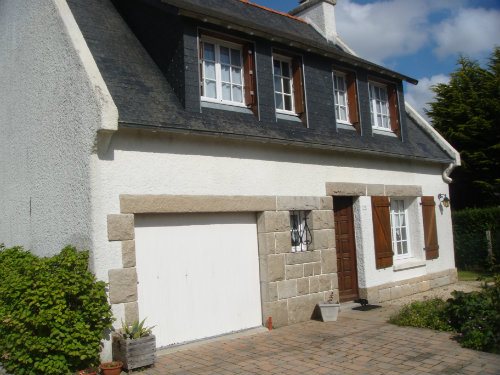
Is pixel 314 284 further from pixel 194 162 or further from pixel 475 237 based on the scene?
pixel 475 237

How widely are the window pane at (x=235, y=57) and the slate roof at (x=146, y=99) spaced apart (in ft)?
3.40

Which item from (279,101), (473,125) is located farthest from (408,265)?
(473,125)

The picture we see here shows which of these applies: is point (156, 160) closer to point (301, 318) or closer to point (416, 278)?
point (301, 318)

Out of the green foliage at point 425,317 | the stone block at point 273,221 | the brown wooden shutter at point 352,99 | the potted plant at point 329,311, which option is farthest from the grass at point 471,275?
the stone block at point 273,221

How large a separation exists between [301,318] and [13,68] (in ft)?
23.0

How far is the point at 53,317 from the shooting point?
5391 millimetres

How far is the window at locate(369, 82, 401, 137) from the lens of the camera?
453 inches

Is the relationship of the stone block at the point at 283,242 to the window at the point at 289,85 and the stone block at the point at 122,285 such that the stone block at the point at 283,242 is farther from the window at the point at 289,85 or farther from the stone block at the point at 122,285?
the stone block at the point at 122,285

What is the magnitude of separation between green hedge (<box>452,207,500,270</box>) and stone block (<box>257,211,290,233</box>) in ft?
29.7

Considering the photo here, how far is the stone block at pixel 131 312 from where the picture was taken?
6.20 metres

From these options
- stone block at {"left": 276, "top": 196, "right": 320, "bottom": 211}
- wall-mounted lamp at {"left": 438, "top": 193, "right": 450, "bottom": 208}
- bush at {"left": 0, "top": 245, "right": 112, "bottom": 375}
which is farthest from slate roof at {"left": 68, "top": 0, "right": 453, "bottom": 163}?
wall-mounted lamp at {"left": 438, "top": 193, "right": 450, "bottom": 208}

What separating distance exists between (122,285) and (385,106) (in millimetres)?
8277

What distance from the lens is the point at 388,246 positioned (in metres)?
10.5

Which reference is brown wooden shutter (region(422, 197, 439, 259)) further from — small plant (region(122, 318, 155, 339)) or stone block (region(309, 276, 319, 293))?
small plant (region(122, 318, 155, 339))
